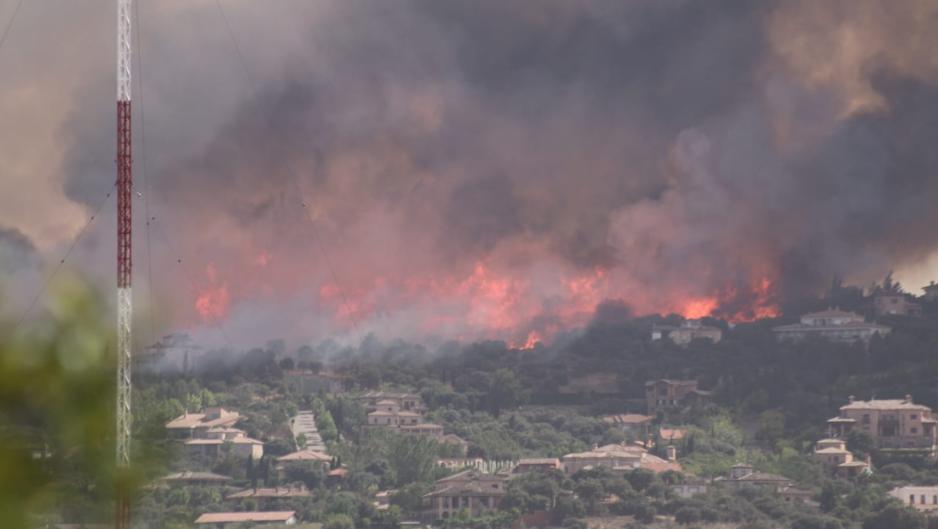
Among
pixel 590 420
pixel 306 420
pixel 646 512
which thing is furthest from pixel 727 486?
pixel 306 420

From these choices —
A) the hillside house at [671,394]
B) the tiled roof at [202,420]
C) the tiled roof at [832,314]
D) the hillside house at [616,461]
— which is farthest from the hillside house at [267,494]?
the tiled roof at [832,314]

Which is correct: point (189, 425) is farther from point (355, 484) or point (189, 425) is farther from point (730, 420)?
point (730, 420)

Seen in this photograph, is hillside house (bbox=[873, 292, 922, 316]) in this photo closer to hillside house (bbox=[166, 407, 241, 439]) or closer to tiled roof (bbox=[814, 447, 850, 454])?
tiled roof (bbox=[814, 447, 850, 454])

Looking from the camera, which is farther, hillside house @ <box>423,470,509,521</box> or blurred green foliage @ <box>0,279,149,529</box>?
hillside house @ <box>423,470,509,521</box>

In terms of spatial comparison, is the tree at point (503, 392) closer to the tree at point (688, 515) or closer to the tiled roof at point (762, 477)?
the tiled roof at point (762, 477)

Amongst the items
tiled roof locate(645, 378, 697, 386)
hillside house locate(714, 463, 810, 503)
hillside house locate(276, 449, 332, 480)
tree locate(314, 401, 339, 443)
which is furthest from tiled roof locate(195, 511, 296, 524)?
tiled roof locate(645, 378, 697, 386)

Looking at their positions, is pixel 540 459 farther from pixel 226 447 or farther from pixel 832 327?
pixel 832 327

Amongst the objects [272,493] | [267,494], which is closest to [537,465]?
[272,493]
